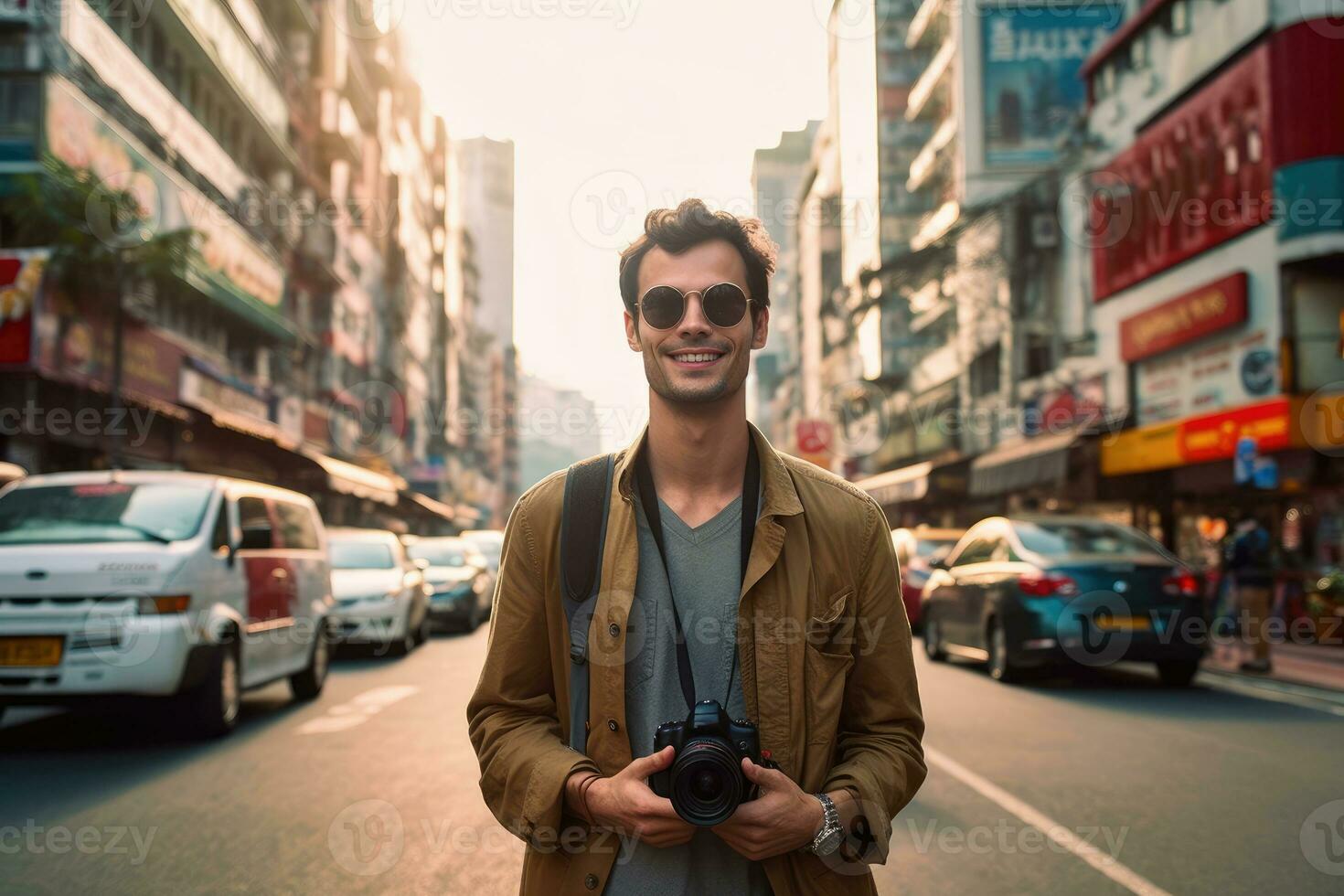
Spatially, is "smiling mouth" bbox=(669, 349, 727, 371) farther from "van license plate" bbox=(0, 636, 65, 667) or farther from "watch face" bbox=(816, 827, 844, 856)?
"van license plate" bbox=(0, 636, 65, 667)

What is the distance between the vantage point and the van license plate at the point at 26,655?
8211mm

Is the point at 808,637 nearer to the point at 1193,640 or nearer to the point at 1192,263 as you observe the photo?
the point at 1193,640

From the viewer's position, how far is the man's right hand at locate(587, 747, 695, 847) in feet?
6.72

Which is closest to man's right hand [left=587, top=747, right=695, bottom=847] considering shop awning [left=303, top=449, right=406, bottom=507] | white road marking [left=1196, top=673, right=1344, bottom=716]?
white road marking [left=1196, top=673, right=1344, bottom=716]

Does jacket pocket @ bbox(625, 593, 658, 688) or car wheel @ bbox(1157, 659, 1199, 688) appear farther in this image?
car wheel @ bbox(1157, 659, 1199, 688)

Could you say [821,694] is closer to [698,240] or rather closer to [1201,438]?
[698,240]

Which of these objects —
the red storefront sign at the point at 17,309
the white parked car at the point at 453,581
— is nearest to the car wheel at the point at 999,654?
the white parked car at the point at 453,581

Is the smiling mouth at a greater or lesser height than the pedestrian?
greater

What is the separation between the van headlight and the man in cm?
678

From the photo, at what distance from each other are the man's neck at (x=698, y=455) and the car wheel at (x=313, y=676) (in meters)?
9.62

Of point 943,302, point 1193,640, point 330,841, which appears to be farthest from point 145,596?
point 943,302

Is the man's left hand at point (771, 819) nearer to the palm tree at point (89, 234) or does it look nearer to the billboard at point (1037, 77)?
the palm tree at point (89, 234)

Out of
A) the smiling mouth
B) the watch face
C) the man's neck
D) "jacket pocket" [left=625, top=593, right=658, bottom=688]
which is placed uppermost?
the smiling mouth

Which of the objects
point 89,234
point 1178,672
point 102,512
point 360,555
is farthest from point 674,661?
point 89,234
